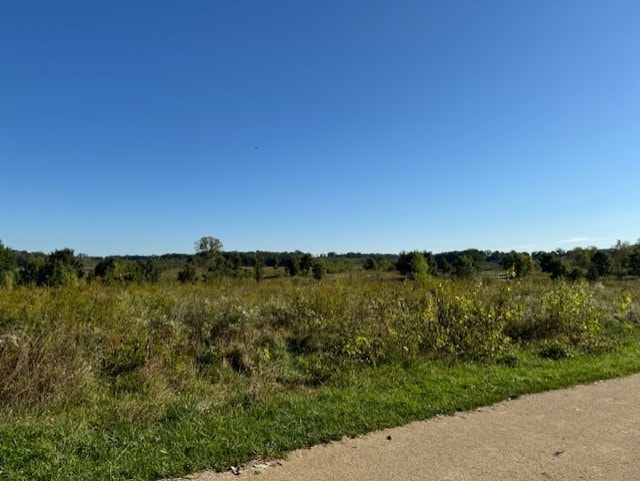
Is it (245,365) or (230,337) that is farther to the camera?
(230,337)

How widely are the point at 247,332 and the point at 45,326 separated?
143 inches

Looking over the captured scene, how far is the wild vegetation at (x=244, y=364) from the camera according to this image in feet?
14.0

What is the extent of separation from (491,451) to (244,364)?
4.50m

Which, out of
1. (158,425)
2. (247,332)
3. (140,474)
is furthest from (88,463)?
(247,332)

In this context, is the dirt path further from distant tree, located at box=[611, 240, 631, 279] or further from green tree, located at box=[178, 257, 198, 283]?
distant tree, located at box=[611, 240, 631, 279]

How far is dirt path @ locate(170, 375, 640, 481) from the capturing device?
3826 mm

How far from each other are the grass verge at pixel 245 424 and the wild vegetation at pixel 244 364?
0.06ft

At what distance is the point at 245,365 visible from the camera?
7.58 meters

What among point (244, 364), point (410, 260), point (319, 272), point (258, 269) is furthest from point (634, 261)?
point (244, 364)

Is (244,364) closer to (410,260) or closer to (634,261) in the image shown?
(410,260)

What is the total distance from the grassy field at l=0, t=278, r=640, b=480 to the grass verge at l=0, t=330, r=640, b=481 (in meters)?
0.02

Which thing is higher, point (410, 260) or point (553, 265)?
point (410, 260)

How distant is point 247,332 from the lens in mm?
9125

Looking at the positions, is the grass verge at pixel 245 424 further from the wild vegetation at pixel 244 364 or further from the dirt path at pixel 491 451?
the dirt path at pixel 491 451
